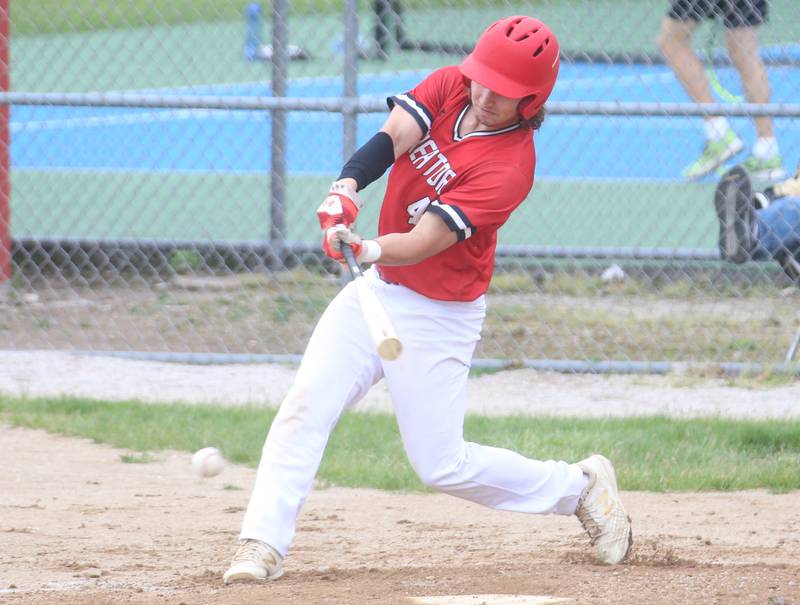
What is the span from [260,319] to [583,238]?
9.42 ft

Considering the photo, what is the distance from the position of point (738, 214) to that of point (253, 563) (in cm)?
402

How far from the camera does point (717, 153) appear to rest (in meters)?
8.33

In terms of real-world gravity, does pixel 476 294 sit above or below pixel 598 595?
above

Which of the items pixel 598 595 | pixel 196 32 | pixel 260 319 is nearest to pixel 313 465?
pixel 598 595

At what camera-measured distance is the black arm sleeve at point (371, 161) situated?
394 centimetres

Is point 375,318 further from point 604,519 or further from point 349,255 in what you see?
point 604,519

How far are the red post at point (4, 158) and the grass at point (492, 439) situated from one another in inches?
86.6

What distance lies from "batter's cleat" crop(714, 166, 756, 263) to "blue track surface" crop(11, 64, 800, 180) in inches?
160

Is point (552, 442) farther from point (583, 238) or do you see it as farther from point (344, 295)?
Answer: point (583, 238)

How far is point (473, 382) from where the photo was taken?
22.9 ft

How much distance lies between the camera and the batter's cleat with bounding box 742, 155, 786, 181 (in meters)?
7.76

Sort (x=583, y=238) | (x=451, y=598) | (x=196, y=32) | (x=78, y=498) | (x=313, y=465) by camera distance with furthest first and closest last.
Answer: (x=196, y=32)
(x=583, y=238)
(x=78, y=498)
(x=313, y=465)
(x=451, y=598)

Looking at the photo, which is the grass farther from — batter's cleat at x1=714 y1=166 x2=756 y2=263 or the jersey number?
the jersey number

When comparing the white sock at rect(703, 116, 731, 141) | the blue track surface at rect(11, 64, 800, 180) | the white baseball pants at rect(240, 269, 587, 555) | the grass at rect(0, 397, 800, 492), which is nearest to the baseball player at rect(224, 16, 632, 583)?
the white baseball pants at rect(240, 269, 587, 555)
